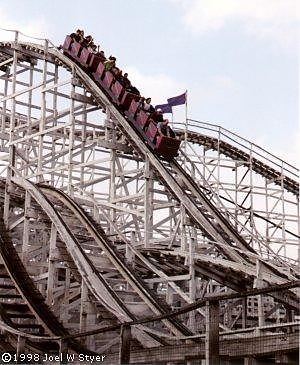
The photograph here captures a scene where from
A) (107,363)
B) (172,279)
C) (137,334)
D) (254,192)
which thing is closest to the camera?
(107,363)

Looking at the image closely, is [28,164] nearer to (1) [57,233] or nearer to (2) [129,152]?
(2) [129,152]

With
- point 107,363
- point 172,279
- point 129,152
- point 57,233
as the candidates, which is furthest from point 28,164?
point 107,363

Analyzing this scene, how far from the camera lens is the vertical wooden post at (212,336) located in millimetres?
5309

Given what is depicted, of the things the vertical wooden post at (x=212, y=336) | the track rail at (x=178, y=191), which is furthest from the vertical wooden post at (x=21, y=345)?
the track rail at (x=178, y=191)

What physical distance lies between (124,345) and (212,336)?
159 cm

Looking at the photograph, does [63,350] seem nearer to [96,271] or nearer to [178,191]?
[96,271]

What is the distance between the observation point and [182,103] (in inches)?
779

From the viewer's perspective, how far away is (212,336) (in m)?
5.43

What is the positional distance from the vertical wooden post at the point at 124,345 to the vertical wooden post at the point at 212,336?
148 cm

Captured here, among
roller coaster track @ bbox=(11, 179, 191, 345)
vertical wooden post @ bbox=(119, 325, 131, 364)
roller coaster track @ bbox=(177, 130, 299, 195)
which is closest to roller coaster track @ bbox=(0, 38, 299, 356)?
roller coaster track @ bbox=(11, 179, 191, 345)

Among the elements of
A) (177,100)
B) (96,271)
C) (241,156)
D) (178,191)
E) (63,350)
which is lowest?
(63,350)

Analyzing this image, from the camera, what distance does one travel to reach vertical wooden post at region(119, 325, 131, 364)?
22.1 ft

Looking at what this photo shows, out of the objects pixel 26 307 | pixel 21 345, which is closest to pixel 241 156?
pixel 26 307

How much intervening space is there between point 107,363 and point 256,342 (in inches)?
93.4
